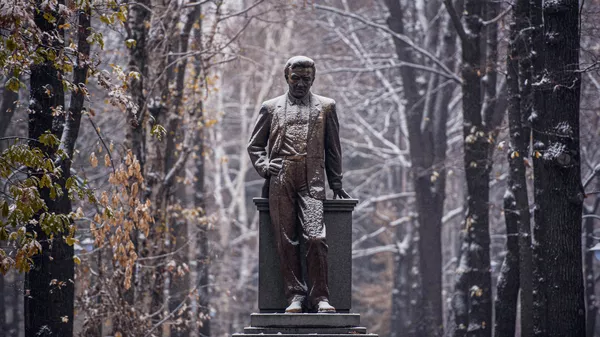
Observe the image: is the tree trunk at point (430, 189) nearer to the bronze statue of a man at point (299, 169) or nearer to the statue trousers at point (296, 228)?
A: the bronze statue of a man at point (299, 169)

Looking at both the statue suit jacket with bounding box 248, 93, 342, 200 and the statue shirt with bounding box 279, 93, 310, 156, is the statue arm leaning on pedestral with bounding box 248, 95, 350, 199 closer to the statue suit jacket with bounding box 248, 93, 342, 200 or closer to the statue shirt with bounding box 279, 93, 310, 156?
the statue suit jacket with bounding box 248, 93, 342, 200

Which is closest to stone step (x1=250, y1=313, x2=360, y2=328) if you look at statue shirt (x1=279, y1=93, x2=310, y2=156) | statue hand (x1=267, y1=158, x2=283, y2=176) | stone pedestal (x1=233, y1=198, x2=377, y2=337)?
stone pedestal (x1=233, y1=198, x2=377, y2=337)

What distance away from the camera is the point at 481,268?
1994 cm

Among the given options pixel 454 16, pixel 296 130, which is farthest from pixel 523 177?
pixel 296 130

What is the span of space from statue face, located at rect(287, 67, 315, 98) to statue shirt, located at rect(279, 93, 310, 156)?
0.54 ft

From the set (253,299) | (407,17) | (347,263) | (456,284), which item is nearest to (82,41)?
(347,263)

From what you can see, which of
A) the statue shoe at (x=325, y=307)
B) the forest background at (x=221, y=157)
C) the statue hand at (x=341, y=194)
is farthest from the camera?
the forest background at (x=221, y=157)

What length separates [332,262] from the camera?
39.9ft

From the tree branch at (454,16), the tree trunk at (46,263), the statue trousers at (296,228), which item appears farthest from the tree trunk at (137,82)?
the statue trousers at (296,228)

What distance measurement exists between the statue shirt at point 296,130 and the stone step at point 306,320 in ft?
5.95

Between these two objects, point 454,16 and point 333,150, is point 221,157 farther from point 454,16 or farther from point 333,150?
point 333,150

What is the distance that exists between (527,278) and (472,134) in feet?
10.5

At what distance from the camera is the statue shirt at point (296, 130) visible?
12062 millimetres

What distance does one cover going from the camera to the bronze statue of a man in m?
11.9
